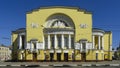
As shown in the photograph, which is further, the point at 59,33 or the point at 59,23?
the point at 59,23

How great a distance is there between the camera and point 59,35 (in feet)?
205

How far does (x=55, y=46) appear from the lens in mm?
62469

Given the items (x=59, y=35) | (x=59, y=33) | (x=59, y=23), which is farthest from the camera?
(x=59, y=23)

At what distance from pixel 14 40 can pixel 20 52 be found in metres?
8.99

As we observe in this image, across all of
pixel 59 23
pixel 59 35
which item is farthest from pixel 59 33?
pixel 59 23

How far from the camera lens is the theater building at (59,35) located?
62.1 m

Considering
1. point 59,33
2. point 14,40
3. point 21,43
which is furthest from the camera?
point 14,40

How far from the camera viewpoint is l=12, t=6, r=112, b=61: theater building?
62.1 m

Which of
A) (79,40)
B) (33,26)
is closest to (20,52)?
(33,26)

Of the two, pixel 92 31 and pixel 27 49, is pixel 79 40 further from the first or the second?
pixel 27 49

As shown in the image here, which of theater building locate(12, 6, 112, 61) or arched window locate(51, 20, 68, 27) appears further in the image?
arched window locate(51, 20, 68, 27)

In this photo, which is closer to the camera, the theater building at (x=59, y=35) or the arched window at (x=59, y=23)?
the theater building at (x=59, y=35)

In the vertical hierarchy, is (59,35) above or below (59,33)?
below

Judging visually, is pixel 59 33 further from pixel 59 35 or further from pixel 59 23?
pixel 59 23
